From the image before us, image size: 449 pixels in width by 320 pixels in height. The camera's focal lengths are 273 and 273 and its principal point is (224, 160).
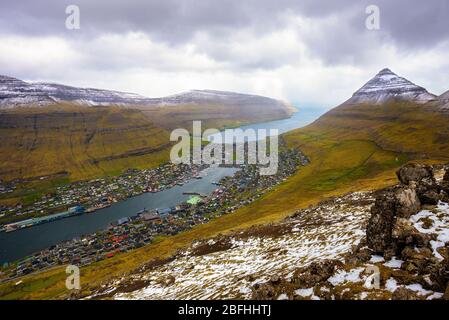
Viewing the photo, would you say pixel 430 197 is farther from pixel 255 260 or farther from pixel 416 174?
pixel 255 260

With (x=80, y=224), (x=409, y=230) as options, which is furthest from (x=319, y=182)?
(x=409, y=230)

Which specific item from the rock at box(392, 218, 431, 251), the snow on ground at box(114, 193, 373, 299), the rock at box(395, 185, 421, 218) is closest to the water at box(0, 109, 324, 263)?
the snow on ground at box(114, 193, 373, 299)

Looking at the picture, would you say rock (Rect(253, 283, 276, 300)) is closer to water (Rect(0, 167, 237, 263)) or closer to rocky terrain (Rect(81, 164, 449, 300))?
rocky terrain (Rect(81, 164, 449, 300))

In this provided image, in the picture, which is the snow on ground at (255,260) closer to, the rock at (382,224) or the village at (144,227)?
the rock at (382,224)

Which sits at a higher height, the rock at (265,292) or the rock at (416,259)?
the rock at (416,259)

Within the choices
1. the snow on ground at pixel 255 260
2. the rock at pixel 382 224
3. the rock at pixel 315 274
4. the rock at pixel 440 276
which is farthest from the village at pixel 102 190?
the rock at pixel 440 276
